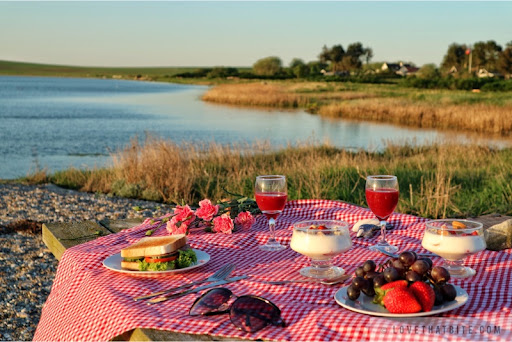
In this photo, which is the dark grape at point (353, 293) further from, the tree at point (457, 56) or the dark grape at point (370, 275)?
the tree at point (457, 56)

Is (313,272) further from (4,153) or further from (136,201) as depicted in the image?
(4,153)

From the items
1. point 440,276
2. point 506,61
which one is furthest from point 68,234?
point 506,61

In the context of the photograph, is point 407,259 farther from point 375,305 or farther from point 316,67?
point 316,67

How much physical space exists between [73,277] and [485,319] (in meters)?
1.64

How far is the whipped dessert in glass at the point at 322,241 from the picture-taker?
2191 mm

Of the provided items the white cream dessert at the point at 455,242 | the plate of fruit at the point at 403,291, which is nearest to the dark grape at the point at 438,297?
the plate of fruit at the point at 403,291

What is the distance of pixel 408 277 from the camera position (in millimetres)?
1838

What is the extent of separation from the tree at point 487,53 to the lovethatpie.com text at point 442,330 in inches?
3655

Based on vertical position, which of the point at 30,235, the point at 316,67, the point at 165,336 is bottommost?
the point at 30,235

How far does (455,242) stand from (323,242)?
0.48m

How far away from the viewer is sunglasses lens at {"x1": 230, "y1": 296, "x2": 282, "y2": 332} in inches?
71.1

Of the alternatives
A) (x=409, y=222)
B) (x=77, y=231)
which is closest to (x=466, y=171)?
(x=409, y=222)

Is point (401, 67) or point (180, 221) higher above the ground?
point (401, 67)

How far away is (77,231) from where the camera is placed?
3.62 m
